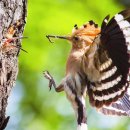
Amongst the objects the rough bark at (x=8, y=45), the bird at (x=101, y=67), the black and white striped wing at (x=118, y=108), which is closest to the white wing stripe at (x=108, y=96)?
the bird at (x=101, y=67)

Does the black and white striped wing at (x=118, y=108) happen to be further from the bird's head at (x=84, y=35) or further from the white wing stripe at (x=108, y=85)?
the bird's head at (x=84, y=35)

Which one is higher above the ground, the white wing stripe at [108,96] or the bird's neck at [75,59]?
the bird's neck at [75,59]

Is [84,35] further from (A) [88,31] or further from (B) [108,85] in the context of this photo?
(B) [108,85]

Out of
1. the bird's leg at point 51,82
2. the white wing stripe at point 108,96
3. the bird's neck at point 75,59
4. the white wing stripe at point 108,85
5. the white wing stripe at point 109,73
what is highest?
the bird's neck at point 75,59

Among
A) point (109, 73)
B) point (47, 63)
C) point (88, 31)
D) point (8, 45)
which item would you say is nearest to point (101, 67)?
point (109, 73)

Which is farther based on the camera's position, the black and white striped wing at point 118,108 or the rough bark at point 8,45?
the black and white striped wing at point 118,108

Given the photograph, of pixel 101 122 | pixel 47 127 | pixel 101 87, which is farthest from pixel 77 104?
pixel 101 122

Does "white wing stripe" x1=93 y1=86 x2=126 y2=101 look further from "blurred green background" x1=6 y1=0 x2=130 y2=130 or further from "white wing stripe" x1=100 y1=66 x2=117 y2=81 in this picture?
"blurred green background" x1=6 y1=0 x2=130 y2=130

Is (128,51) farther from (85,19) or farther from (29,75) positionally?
(29,75)
